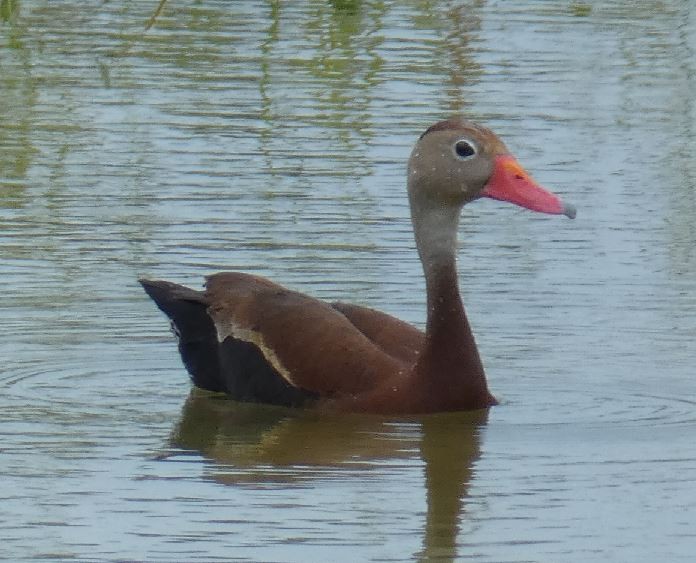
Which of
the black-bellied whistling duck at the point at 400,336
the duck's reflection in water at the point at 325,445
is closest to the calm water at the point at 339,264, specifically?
the duck's reflection in water at the point at 325,445

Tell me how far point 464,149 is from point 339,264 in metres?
2.20

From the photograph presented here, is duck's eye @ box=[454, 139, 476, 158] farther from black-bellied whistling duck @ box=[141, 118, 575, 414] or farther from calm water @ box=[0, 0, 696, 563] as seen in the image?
calm water @ box=[0, 0, 696, 563]

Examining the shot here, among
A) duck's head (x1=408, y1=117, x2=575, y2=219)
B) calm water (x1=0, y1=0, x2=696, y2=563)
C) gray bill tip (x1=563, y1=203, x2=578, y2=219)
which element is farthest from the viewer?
duck's head (x1=408, y1=117, x2=575, y2=219)

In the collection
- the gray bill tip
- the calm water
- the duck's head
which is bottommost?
the calm water

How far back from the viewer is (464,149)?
9.92 metres

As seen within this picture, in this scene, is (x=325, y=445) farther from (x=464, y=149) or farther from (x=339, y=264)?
(x=339, y=264)

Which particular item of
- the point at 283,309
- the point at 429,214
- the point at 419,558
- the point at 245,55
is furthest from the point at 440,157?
the point at 245,55

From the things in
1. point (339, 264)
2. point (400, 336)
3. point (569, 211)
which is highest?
point (569, 211)

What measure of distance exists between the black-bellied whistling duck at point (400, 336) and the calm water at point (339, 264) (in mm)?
138

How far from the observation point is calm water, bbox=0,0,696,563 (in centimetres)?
820

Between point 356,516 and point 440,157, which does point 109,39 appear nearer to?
point 440,157

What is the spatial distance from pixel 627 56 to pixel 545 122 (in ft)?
9.01

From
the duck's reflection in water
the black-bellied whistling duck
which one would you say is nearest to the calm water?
the duck's reflection in water

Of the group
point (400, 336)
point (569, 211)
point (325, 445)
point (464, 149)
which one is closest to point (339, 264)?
point (400, 336)
